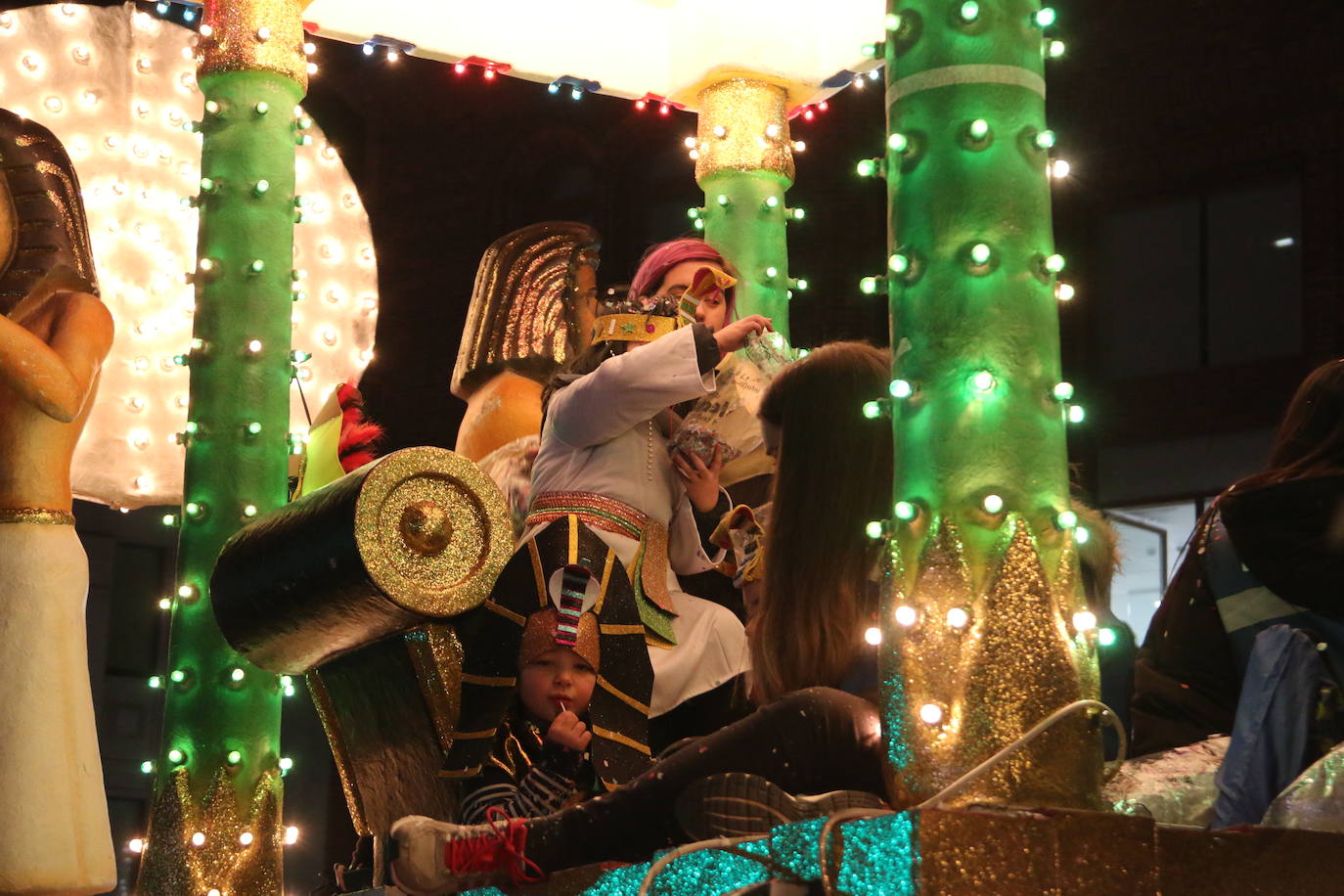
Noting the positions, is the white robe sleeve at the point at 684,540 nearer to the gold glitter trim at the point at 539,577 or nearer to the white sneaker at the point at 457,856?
the gold glitter trim at the point at 539,577

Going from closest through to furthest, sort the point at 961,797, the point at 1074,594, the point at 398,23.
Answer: the point at 961,797, the point at 1074,594, the point at 398,23

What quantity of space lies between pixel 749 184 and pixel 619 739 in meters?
2.44

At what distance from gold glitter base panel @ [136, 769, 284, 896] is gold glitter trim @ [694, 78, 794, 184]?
235 centimetres

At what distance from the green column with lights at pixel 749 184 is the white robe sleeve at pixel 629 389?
1.66 meters

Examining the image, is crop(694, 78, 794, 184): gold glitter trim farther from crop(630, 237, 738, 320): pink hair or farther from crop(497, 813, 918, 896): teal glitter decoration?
crop(497, 813, 918, 896): teal glitter decoration

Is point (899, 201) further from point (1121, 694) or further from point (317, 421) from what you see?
point (317, 421)

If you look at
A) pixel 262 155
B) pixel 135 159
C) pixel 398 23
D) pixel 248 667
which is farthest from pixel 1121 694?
pixel 135 159

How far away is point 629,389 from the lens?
387 centimetres

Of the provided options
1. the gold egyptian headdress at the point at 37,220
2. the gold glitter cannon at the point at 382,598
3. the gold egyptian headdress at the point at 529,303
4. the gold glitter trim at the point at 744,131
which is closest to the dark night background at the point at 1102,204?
the gold glitter trim at the point at 744,131

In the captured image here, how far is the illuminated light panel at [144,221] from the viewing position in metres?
5.75

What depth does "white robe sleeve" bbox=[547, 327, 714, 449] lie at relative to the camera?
12.6 feet

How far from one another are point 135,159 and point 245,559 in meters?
2.26

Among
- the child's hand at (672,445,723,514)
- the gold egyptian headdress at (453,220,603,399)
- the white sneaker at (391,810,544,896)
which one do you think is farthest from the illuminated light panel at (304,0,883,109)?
the white sneaker at (391,810,544,896)

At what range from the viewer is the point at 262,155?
5.23 meters
